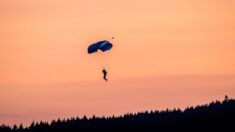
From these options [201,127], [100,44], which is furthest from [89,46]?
[201,127]

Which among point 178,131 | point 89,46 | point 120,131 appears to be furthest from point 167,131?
point 89,46

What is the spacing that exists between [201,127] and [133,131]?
2073cm

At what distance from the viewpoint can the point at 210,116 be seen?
192 m

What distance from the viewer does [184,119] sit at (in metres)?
198

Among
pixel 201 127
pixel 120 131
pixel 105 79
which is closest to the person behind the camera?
pixel 105 79

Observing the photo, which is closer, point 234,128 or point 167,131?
point 234,128

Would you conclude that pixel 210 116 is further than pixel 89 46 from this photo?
Yes

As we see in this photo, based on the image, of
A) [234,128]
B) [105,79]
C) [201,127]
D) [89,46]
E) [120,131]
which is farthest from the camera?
[120,131]

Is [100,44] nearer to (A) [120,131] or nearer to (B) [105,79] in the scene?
(B) [105,79]

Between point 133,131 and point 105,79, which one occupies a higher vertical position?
point 133,131

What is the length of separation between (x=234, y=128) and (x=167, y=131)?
21092 mm

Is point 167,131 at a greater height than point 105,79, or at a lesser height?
greater

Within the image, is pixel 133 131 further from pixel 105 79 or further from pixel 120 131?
pixel 105 79

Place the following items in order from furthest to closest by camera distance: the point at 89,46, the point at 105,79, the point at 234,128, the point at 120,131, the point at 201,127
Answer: the point at 120,131 → the point at 201,127 → the point at 234,128 → the point at 89,46 → the point at 105,79
